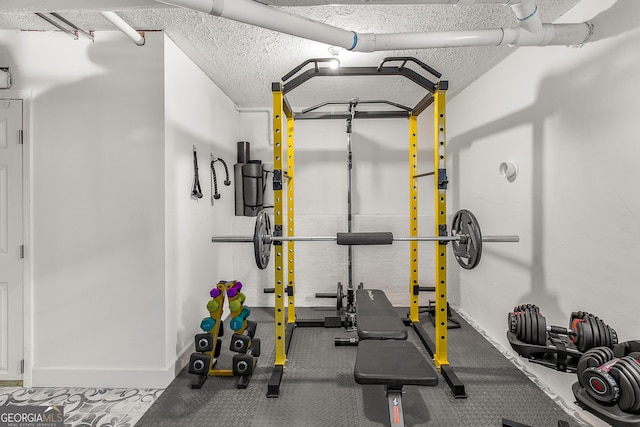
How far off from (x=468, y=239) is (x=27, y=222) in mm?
2846

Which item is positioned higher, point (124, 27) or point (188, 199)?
point (124, 27)

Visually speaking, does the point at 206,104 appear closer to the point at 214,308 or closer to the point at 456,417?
the point at 214,308

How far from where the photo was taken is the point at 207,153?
2727 mm

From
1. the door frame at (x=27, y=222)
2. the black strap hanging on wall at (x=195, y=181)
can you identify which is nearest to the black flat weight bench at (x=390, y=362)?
the black strap hanging on wall at (x=195, y=181)

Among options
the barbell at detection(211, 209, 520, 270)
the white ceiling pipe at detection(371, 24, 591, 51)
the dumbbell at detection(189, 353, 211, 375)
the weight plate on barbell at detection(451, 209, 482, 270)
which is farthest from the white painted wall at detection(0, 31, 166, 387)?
the weight plate on barbell at detection(451, 209, 482, 270)

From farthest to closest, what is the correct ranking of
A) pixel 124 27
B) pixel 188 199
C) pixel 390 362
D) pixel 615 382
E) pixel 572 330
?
pixel 188 199, pixel 124 27, pixel 390 362, pixel 572 330, pixel 615 382

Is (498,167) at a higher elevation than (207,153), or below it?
below

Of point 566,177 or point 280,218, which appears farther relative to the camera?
point 280,218

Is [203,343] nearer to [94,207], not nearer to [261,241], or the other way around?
[261,241]

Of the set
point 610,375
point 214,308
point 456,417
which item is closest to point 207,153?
point 214,308

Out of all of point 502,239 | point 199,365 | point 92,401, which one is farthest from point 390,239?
point 92,401

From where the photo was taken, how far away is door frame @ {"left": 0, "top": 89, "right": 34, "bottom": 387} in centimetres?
197

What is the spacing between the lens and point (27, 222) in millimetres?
1974

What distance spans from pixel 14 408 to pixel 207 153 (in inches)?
81.9
